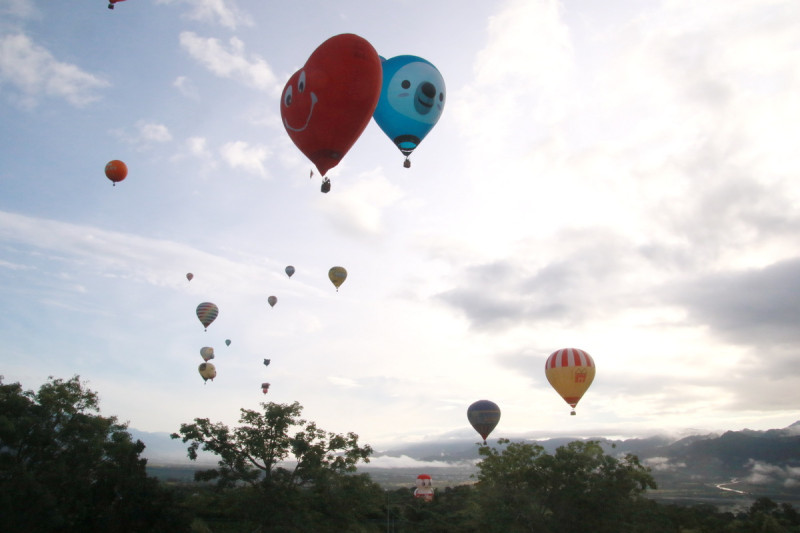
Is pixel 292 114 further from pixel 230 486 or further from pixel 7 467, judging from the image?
pixel 7 467

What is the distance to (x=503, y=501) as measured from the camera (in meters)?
31.9

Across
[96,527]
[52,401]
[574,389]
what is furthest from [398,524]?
[52,401]

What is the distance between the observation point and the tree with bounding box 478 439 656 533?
3075 centimetres

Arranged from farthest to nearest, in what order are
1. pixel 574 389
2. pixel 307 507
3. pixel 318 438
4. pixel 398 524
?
pixel 398 524 < pixel 574 389 < pixel 318 438 < pixel 307 507

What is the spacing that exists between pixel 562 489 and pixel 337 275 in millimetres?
21620

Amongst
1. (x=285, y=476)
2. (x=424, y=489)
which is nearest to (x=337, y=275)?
(x=285, y=476)

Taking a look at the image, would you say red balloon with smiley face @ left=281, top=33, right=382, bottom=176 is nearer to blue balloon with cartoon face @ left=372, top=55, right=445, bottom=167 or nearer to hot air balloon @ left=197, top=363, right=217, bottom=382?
blue balloon with cartoon face @ left=372, top=55, right=445, bottom=167

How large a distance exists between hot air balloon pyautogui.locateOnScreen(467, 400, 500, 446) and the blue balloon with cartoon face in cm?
2821

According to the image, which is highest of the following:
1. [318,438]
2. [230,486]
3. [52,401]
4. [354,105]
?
[354,105]

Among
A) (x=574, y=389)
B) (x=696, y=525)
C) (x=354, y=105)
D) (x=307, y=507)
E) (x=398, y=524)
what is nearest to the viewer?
(x=354, y=105)

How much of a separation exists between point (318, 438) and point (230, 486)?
589cm

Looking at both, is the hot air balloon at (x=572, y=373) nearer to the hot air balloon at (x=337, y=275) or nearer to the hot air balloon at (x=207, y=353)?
the hot air balloon at (x=337, y=275)

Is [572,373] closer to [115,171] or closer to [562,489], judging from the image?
[562,489]

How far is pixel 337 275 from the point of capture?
41000 millimetres
